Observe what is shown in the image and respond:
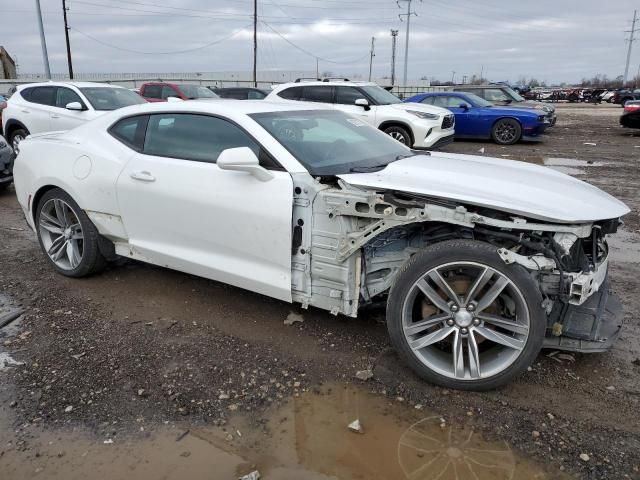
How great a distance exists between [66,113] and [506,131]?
453 inches

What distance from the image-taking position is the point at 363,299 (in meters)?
3.36

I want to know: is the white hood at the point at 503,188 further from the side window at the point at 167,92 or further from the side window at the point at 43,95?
the side window at the point at 167,92

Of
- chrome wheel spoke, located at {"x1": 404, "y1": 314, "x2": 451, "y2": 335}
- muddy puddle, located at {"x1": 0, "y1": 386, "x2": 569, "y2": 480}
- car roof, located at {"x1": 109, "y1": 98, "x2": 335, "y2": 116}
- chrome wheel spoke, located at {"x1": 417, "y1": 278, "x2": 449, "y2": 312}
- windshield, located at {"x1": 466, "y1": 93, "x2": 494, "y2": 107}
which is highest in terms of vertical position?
car roof, located at {"x1": 109, "y1": 98, "x2": 335, "y2": 116}

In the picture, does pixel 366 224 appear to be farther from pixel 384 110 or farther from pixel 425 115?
pixel 425 115

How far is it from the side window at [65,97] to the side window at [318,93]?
16.7 ft

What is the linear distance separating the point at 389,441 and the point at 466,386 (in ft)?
2.06

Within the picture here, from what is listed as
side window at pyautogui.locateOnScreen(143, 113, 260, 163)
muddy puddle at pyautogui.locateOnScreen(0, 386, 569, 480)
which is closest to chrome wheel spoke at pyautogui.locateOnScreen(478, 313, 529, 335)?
muddy puddle at pyautogui.locateOnScreen(0, 386, 569, 480)

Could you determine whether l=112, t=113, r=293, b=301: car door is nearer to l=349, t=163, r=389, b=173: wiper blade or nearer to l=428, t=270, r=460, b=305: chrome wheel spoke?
l=349, t=163, r=389, b=173: wiper blade

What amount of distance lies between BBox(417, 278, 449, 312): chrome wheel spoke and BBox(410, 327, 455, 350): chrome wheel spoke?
128 millimetres

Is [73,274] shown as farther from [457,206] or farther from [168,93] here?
[168,93]

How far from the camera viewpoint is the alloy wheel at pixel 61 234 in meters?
4.59

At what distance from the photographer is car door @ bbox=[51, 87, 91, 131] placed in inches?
381

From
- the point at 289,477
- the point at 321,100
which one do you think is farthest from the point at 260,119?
the point at 321,100

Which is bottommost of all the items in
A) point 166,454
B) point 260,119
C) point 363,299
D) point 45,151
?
point 166,454
